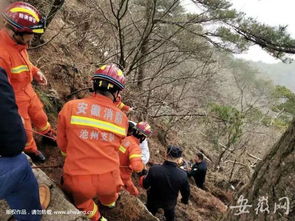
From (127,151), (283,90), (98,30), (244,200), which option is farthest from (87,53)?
(283,90)

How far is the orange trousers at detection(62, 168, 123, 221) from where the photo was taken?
306cm

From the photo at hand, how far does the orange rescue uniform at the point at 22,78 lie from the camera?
308 cm

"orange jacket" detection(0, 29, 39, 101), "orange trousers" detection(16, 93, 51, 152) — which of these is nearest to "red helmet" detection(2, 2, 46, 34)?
"orange jacket" detection(0, 29, 39, 101)

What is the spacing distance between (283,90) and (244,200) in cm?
1997

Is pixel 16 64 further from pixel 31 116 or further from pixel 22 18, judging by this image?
pixel 31 116

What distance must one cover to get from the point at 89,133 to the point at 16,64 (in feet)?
3.57

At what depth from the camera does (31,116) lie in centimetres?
371

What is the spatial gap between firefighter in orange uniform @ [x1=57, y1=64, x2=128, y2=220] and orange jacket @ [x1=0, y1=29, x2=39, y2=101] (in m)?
0.68

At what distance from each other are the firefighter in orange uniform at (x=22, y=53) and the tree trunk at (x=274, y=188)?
7.94ft

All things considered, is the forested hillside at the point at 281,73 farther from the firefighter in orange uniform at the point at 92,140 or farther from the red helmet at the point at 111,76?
the firefighter in orange uniform at the point at 92,140

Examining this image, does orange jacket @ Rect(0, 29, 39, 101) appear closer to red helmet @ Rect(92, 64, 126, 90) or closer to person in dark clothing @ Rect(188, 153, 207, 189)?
red helmet @ Rect(92, 64, 126, 90)

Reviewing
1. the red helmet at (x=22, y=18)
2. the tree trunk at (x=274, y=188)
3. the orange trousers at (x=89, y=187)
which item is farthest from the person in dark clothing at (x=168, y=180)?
the red helmet at (x=22, y=18)

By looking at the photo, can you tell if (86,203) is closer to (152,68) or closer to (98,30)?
(98,30)

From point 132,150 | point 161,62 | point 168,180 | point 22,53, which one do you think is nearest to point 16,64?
point 22,53
